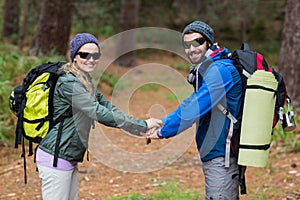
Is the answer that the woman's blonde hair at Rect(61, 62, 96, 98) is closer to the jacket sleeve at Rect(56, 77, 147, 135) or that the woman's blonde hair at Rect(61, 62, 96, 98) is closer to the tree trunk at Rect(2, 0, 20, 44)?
the jacket sleeve at Rect(56, 77, 147, 135)

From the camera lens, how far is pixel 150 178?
6.94 metres

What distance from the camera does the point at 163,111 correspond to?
11.1 metres

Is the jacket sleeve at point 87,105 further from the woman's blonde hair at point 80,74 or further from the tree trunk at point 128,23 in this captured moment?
the tree trunk at point 128,23

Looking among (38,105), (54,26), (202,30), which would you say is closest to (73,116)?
(38,105)

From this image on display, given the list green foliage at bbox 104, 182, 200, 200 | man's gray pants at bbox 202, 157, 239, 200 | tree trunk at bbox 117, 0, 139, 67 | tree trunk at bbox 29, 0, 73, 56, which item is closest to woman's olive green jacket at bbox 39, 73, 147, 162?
man's gray pants at bbox 202, 157, 239, 200

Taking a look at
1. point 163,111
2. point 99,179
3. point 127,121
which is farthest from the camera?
point 163,111

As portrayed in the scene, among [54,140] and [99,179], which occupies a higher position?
[54,140]

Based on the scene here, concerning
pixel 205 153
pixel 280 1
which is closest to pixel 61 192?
pixel 205 153

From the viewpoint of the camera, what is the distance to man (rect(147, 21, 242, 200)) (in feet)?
12.7

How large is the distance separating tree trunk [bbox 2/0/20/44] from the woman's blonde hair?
16426mm

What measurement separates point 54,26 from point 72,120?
843cm

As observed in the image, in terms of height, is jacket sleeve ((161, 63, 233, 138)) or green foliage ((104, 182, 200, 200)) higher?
jacket sleeve ((161, 63, 233, 138))

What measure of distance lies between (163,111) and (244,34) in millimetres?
12412

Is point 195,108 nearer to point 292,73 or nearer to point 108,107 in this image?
point 108,107
